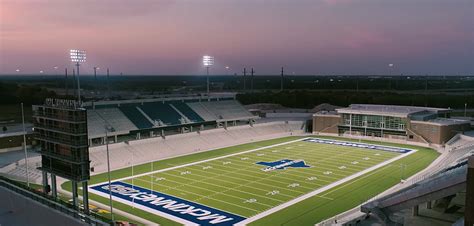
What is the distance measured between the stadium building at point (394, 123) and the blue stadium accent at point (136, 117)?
24749 mm

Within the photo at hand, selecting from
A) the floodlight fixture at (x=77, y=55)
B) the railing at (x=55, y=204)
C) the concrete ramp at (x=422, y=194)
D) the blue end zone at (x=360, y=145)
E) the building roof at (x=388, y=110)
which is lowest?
the blue end zone at (x=360, y=145)

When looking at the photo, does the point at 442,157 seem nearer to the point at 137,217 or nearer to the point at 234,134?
the point at 234,134

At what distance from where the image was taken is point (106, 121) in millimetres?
43219

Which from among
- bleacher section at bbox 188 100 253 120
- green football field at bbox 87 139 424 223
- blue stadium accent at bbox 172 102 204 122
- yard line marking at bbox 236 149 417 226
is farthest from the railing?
bleacher section at bbox 188 100 253 120

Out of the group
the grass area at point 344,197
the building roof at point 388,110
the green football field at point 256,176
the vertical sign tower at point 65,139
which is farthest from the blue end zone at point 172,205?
the building roof at point 388,110

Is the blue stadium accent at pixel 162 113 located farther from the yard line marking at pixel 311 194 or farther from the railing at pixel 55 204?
the yard line marking at pixel 311 194

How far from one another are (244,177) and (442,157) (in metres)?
21.5

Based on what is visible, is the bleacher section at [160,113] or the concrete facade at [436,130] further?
the concrete facade at [436,130]

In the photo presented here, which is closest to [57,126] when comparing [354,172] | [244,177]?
[244,177]

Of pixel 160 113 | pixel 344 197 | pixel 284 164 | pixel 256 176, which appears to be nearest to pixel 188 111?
pixel 160 113

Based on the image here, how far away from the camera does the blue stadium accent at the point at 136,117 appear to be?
4544cm

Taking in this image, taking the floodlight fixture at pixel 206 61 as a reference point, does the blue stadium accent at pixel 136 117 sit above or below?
below

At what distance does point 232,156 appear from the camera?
140ft

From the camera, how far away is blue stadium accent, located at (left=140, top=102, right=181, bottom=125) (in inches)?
1902
